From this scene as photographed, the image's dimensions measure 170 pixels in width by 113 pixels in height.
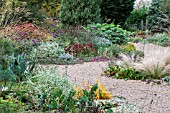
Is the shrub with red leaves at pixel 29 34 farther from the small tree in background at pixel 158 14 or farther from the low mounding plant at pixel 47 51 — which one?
the small tree in background at pixel 158 14

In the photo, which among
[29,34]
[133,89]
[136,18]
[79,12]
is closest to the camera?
[133,89]

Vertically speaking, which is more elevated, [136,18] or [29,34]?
[136,18]

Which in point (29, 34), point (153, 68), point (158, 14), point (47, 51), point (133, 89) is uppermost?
point (158, 14)

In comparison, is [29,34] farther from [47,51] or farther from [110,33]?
[110,33]

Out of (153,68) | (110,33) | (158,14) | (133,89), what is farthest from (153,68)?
(158,14)

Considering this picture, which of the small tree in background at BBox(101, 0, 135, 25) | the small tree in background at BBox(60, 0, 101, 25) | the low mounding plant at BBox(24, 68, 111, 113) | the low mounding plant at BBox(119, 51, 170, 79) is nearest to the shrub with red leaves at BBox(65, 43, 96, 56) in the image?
the low mounding plant at BBox(119, 51, 170, 79)

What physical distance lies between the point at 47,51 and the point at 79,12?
467 centimetres

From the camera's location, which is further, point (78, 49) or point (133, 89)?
point (78, 49)

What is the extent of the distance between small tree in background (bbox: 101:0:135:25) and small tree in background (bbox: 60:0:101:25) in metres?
2.19

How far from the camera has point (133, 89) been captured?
23.0 ft

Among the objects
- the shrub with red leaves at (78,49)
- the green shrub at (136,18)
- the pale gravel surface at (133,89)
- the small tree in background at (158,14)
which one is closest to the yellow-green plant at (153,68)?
the pale gravel surface at (133,89)

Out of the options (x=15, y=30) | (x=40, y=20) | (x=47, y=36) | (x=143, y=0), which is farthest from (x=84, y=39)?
(x=143, y=0)

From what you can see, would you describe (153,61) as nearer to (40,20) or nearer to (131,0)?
(40,20)

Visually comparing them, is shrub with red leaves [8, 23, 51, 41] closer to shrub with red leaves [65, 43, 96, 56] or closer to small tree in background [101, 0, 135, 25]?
shrub with red leaves [65, 43, 96, 56]
